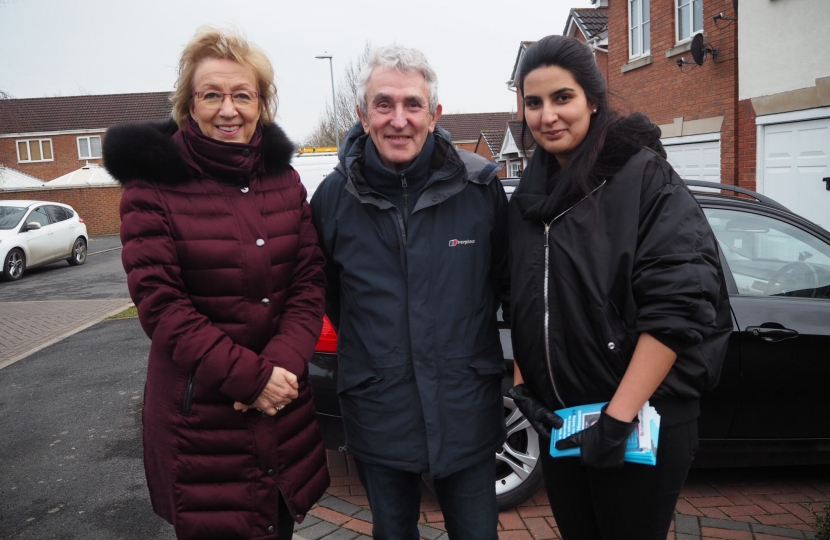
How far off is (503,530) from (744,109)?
32.6 ft

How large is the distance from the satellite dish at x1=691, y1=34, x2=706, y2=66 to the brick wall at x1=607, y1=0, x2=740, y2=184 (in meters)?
0.17

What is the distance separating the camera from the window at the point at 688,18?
1266 cm

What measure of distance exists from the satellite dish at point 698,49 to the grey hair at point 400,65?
11.1 metres

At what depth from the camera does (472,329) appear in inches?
90.1

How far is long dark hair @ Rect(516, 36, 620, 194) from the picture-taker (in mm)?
1966

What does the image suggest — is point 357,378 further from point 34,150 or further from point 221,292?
point 34,150

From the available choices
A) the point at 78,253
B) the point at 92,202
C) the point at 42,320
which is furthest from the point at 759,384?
the point at 92,202

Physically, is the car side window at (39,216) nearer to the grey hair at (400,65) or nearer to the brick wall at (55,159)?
the grey hair at (400,65)

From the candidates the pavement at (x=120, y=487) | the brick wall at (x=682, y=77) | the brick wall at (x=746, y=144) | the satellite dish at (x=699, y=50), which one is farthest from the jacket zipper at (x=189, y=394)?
the satellite dish at (x=699, y=50)

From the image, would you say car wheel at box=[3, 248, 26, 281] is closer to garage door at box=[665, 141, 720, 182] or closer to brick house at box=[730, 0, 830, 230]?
garage door at box=[665, 141, 720, 182]

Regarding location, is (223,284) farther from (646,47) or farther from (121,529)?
(646,47)

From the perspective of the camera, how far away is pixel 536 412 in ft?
6.73

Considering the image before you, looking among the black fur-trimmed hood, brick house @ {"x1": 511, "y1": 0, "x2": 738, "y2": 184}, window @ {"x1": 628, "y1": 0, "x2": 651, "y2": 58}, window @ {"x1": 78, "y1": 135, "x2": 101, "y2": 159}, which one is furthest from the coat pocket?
window @ {"x1": 78, "y1": 135, "x2": 101, "y2": 159}

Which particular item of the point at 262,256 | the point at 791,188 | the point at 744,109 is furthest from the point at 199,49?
the point at 744,109
